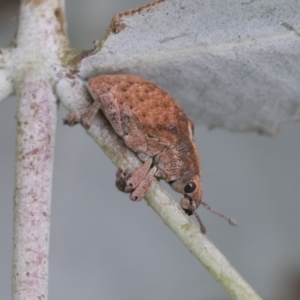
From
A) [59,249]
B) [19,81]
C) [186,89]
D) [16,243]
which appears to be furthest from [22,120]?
[59,249]

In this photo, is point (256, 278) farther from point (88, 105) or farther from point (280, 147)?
point (88, 105)

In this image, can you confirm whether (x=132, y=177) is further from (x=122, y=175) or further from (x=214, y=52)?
(x=214, y=52)

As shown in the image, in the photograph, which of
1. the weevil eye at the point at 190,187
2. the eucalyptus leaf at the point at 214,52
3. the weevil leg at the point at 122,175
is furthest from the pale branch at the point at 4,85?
the weevil eye at the point at 190,187

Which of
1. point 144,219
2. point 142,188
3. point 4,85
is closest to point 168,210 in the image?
point 142,188

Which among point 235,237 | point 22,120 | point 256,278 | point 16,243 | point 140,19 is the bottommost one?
point 256,278

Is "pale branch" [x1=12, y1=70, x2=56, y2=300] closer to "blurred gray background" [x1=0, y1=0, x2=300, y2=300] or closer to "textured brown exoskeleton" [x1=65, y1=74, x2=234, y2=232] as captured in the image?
"textured brown exoskeleton" [x1=65, y1=74, x2=234, y2=232]

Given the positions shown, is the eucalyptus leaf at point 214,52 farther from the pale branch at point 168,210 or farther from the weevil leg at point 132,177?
the weevil leg at point 132,177
